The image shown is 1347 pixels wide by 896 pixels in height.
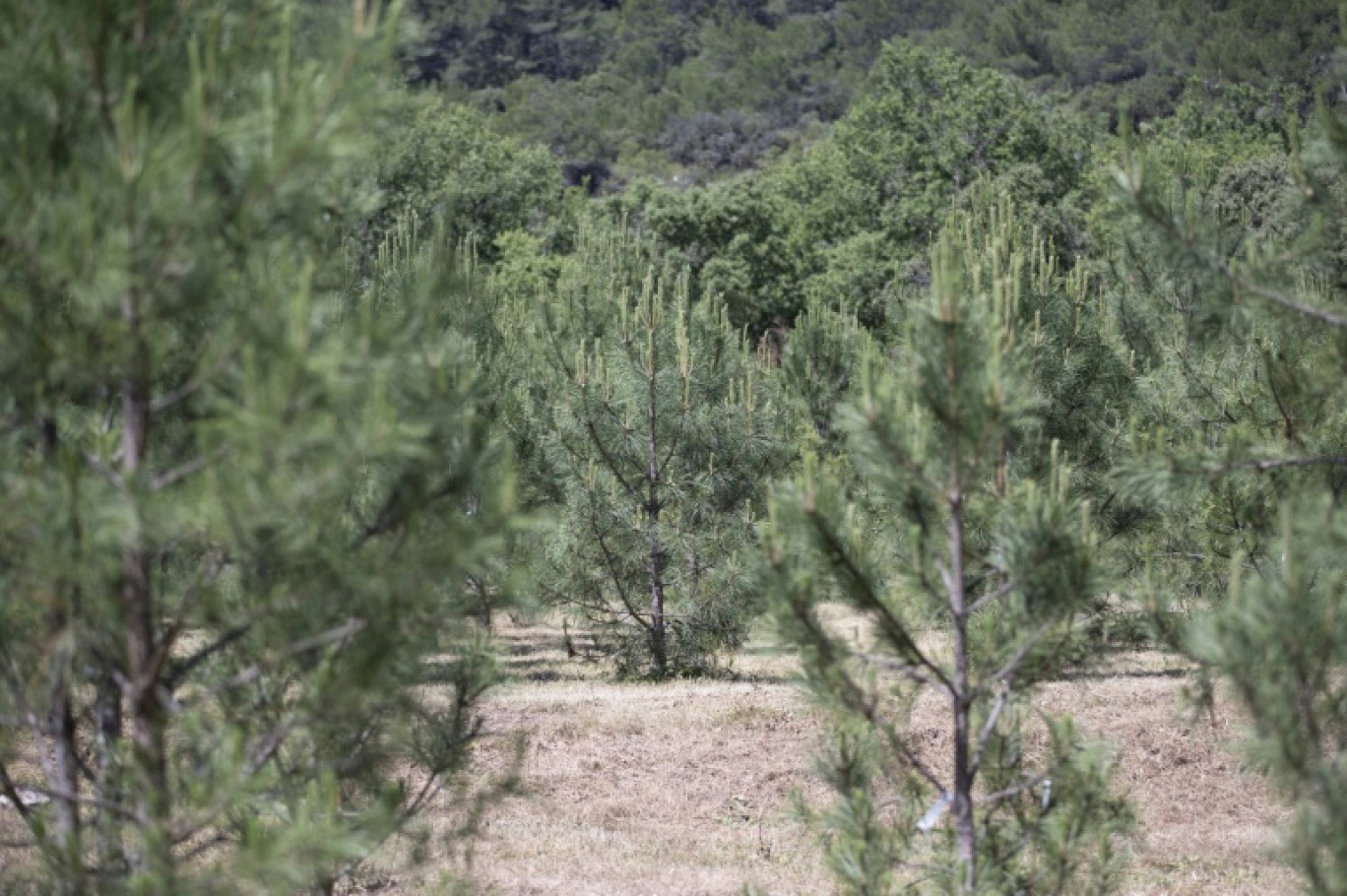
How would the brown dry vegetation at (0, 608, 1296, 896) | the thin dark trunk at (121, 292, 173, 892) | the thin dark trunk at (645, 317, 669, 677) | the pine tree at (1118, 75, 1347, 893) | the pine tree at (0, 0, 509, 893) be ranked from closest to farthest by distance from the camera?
the pine tree at (0, 0, 509, 893) < the thin dark trunk at (121, 292, 173, 892) < the pine tree at (1118, 75, 1347, 893) < the brown dry vegetation at (0, 608, 1296, 896) < the thin dark trunk at (645, 317, 669, 677)

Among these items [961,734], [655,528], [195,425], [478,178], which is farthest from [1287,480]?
[478,178]

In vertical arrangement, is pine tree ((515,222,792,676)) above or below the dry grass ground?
above

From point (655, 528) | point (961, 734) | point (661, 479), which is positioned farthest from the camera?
point (661, 479)

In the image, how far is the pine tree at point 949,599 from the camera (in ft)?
17.5

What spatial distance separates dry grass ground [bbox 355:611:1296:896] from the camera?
952cm

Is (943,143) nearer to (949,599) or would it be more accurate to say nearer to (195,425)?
(949,599)

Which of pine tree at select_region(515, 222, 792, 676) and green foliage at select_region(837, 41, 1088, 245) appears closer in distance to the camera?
pine tree at select_region(515, 222, 792, 676)

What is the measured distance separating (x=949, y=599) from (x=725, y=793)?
243 inches

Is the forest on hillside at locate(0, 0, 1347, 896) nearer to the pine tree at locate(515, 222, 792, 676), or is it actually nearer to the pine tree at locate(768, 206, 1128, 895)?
the pine tree at locate(768, 206, 1128, 895)

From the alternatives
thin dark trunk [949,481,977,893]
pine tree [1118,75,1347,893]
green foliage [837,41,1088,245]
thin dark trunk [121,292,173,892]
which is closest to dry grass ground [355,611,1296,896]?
pine tree [1118,75,1347,893]

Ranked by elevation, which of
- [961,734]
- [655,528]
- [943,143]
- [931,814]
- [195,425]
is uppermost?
[943,143]

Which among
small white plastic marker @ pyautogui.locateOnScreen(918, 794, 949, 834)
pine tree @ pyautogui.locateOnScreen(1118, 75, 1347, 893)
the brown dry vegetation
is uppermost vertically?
pine tree @ pyautogui.locateOnScreen(1118, 75, 1347, 893)

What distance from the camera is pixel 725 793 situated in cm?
1144

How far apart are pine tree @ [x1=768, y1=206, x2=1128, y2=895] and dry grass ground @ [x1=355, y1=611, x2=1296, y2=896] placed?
7.23 feet
